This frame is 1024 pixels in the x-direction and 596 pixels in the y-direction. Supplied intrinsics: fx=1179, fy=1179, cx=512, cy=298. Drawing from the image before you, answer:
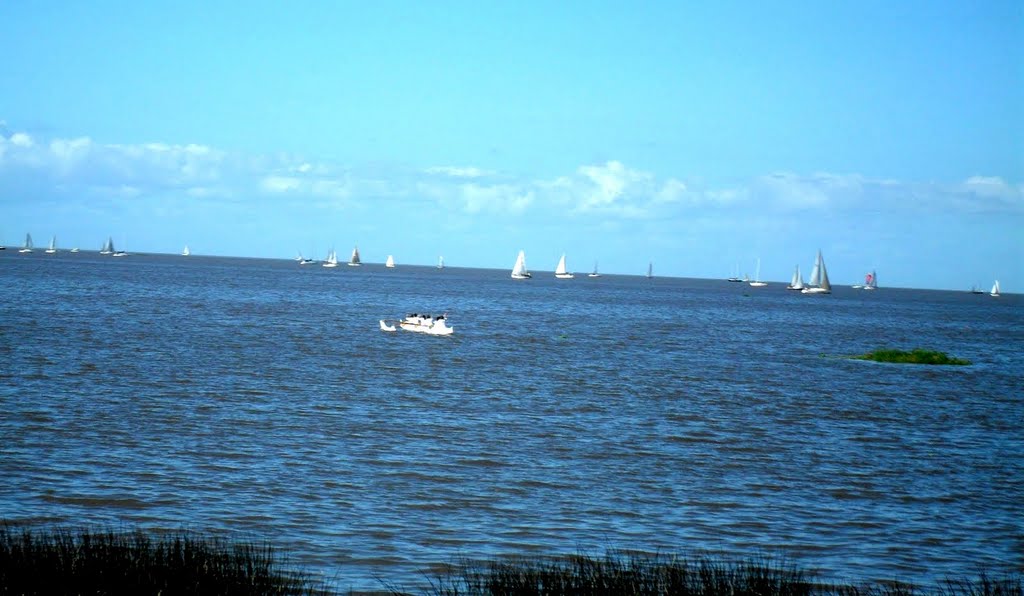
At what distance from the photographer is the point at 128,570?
1365 cm

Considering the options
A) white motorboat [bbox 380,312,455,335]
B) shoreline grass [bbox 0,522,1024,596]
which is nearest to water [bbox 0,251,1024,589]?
shoreline grass [bbox 0,522,1024,596]

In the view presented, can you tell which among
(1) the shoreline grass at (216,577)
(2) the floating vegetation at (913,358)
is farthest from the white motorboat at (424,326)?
(1) the shoreline grass at (216,577)

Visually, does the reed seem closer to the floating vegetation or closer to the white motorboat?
the floating vegetation

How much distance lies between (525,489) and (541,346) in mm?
44850

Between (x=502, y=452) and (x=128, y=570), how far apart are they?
15840 millimetres

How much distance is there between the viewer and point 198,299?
109 m

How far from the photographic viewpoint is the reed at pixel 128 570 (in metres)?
13.2

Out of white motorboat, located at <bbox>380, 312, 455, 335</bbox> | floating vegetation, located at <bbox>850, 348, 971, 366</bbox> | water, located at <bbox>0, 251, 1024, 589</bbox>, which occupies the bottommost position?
water, located at <bbox>0, 251, 1024, 589</bbox>

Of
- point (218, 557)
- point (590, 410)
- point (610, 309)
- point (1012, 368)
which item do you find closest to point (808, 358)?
point (1012, 368)

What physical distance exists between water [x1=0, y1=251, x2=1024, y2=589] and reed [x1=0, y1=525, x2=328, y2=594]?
9.84ft

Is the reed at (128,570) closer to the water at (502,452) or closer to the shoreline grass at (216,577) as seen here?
the shoreline grass at (216,577)

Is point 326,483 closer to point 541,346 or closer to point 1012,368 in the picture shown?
point 541,346

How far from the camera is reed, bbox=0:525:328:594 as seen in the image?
1323 cm

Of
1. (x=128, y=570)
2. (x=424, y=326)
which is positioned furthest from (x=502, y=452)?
(x=424, y=326)
